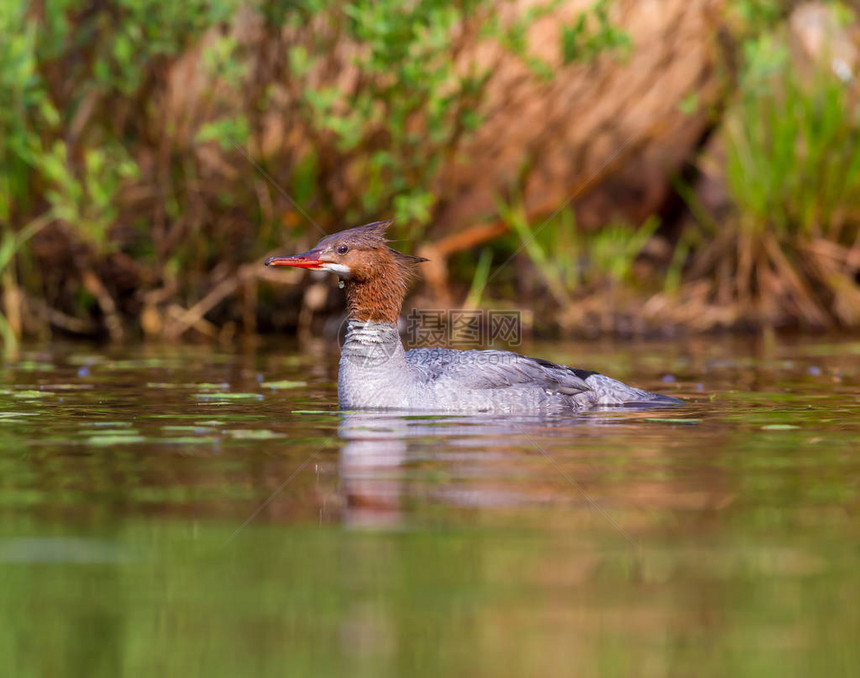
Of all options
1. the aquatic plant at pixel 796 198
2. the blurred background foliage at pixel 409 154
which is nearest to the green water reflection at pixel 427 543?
the blurred background foliage at pixel 409 154

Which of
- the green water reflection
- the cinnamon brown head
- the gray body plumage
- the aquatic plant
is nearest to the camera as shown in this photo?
the green water reflection

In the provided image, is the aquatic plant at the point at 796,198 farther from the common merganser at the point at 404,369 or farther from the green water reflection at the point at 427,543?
the green water reflection at the point at 427,543

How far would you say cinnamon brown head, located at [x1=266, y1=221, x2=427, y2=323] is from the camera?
7664mm

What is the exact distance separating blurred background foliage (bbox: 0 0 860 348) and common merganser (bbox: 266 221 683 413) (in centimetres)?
371

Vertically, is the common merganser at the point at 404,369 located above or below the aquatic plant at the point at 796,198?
below

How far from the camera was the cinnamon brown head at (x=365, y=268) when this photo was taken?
7664 millimetres

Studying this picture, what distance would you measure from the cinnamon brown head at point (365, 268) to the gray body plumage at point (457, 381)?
136mm

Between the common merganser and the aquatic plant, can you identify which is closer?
the common merganser

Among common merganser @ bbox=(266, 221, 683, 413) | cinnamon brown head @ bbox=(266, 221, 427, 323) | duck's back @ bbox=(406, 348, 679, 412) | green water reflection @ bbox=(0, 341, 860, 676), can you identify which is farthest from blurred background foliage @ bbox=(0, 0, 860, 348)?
green water reflection @ bbox=(0, 341, 860, 676)

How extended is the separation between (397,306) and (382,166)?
5678mm

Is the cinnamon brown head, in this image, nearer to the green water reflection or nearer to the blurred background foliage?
the green water reflection

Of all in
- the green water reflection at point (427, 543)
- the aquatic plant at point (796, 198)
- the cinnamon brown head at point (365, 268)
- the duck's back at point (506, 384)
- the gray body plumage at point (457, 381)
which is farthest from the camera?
the aquatic plant at point (796, 198)

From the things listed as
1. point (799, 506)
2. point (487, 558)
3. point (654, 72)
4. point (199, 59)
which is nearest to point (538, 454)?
point (799, 506)

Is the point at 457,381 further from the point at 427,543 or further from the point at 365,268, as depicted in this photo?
the point at 427,543
